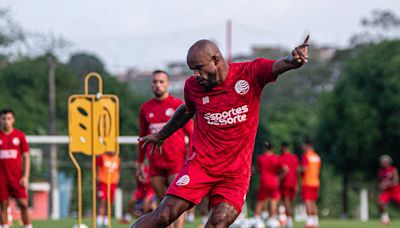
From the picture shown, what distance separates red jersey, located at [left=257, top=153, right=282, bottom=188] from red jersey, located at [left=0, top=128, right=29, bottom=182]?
918 cm

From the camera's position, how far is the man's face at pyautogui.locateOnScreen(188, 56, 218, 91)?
890cm

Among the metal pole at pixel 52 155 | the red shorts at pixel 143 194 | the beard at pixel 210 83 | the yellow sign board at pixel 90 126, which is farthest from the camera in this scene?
the metal pole at pixel 52 155

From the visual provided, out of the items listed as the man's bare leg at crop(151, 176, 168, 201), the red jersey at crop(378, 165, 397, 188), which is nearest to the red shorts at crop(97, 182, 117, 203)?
the red jersey at crop(378, 165, 397, 188)

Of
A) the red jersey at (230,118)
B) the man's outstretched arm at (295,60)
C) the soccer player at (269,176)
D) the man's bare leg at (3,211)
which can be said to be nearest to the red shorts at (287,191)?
the soccer player at (269,176)

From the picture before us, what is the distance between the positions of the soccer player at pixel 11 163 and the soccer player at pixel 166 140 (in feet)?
12.3

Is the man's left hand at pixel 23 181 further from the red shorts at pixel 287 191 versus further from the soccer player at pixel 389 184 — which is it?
the soccer player at pixel 389 184

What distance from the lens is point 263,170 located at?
24859mm

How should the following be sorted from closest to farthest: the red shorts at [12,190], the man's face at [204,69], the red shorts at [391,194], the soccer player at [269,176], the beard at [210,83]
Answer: the man's face at [204,69]
the beard at [210,83]
the red shorts at [12,190]
the soccer player at [269,176]
the red shorts at [391,194]

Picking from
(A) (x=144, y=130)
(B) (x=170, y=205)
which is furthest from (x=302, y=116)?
(B) (x=170, y=205)

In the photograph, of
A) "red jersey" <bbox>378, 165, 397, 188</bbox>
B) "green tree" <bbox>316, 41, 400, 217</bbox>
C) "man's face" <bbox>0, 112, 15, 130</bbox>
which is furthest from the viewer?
"green tree" <bbox>316, 41, 400, 217</bbox>

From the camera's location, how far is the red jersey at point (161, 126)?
13781 mm

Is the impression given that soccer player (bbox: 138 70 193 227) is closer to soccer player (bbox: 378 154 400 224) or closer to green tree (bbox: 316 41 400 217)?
soccer player (bbox: 378 154 400 224)

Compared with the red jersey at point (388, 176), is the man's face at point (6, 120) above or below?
above

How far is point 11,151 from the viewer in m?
16.9
